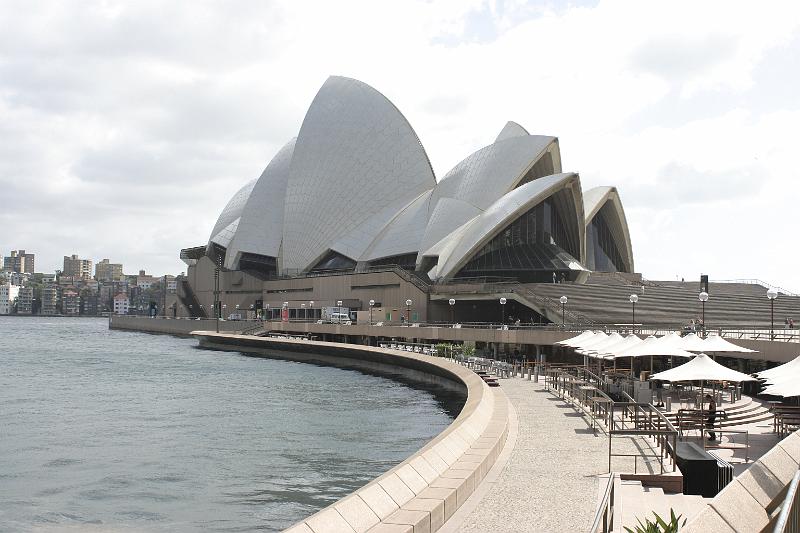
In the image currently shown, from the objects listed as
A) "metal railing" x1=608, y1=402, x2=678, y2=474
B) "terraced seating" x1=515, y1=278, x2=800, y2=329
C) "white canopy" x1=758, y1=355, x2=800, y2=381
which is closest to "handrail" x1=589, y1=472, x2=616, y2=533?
"metal railing" x1=608, y1=402, x2=678, y2=474

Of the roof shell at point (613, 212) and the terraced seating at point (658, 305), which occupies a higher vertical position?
the roof shell at point (613, 212)

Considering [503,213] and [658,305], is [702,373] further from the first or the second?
[503,213]

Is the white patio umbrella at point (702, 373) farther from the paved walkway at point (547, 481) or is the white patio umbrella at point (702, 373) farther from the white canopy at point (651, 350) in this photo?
the white canopy at point (651, 350)

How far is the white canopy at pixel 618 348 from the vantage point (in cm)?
2098

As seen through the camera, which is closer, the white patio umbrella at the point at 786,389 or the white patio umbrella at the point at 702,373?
the white patio umbrella at the point at 786,389

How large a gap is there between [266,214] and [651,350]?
232 feet

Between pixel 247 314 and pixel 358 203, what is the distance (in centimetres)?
2262

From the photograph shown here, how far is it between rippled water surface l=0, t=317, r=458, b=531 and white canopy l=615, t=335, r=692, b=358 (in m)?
5.31

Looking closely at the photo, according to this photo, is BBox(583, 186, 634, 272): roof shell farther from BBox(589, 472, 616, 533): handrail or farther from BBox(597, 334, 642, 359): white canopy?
BBox(589, 472, 616, 533): handrail

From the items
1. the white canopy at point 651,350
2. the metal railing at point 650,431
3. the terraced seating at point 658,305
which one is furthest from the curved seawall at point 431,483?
the terraced seating at point 658,305

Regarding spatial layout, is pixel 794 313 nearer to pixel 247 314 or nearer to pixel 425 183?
pixel 425 183

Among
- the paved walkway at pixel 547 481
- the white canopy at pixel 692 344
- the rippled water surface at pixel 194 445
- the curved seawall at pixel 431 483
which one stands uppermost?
the white canopy at pixel 692 344

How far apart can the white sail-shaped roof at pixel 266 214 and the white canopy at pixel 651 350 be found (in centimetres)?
6811

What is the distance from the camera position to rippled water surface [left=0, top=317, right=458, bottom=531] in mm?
12500
